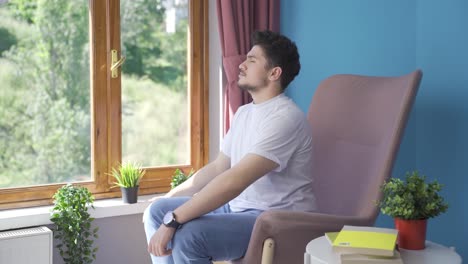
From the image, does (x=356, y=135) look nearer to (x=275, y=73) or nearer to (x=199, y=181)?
(x=275, y=73)

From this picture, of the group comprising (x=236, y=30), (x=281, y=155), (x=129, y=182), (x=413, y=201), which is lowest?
(x=129, y=182)

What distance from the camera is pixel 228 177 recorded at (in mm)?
2262

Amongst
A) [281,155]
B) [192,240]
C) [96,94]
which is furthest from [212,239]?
[96,94]

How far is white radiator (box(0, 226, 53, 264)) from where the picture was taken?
2.71 meters

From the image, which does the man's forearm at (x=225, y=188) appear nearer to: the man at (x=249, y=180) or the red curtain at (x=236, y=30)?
the man at (x=249, y=180)

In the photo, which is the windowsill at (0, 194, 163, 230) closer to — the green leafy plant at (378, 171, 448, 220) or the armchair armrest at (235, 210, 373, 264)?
the armchair armrest at (235, 210, 373, 264)

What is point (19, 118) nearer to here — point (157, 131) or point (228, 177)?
point (157, 131)

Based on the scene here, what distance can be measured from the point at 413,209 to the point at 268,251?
19.4 inches

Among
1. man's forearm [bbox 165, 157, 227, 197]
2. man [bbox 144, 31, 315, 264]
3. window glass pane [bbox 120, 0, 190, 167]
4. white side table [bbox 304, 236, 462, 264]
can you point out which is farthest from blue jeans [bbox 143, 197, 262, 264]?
window glass pane [bbox 120, 0, 190, 167]

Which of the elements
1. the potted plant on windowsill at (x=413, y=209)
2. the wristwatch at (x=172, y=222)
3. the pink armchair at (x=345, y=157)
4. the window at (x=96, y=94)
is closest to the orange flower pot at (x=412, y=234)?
the potted plant on windowsill at (x=413, y=209)

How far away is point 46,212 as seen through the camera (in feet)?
9.61

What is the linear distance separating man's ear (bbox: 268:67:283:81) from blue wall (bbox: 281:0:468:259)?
605 mm

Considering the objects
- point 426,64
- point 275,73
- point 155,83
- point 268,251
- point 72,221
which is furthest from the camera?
point 155,83

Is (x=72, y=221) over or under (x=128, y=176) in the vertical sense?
under
